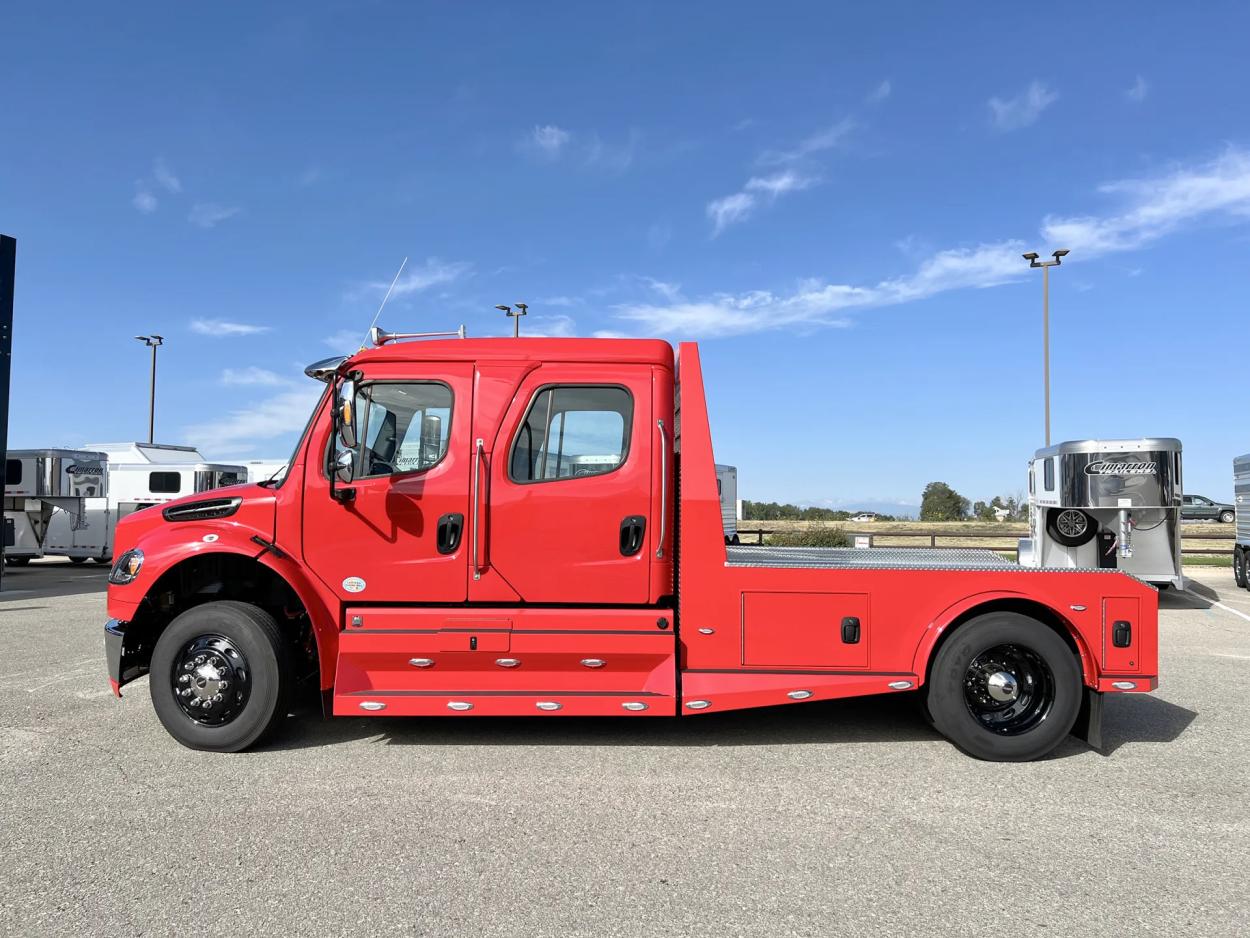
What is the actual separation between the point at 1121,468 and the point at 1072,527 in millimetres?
1076

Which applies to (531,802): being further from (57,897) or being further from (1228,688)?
(1228,688)

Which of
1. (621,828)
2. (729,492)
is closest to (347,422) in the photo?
(621,828)

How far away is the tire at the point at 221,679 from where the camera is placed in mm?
4910

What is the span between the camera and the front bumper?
16.6 ft

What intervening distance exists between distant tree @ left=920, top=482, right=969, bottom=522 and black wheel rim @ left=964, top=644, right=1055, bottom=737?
48.2m

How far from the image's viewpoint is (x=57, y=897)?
124 inches

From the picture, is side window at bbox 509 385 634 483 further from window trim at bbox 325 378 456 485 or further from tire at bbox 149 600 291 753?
tire at bbox 149 600 291 753

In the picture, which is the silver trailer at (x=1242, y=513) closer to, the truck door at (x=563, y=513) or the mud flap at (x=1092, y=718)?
the mud flap at (x=1092, y=718)

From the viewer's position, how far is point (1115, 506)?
11070 mm

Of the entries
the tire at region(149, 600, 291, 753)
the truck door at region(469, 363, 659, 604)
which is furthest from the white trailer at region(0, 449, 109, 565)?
the truck door at region(469, 363, 659, 604)

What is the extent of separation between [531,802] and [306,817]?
1.09 m

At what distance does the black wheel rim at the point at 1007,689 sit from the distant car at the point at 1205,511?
148 feet

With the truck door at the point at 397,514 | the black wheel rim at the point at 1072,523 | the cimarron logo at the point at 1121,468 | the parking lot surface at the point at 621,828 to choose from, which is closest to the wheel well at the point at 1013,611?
the parking lot surface at the point at 621,828

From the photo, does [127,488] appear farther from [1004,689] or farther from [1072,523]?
[1004,689]
